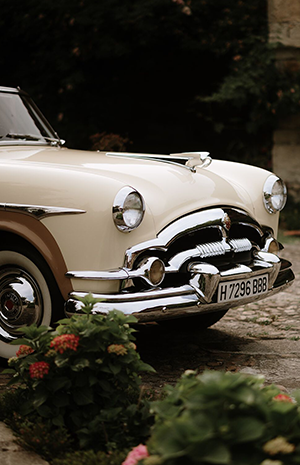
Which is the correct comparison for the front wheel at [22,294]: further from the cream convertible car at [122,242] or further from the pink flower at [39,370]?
the pink flower at [39,370]

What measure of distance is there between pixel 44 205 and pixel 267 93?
301 inches

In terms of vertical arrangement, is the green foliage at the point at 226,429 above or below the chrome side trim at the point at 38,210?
below

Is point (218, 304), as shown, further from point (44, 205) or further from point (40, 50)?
point (40, 50)

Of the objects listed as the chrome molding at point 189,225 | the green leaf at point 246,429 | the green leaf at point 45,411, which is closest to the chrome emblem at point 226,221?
the chrome molding at point 189,225

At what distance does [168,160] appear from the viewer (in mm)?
4094

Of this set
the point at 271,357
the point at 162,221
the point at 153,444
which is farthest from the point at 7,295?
the point at 153,444

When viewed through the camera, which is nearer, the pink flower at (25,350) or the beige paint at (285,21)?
the pink flower at (25,350)

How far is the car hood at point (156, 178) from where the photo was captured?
3.38 metres

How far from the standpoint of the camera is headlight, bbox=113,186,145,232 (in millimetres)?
3188

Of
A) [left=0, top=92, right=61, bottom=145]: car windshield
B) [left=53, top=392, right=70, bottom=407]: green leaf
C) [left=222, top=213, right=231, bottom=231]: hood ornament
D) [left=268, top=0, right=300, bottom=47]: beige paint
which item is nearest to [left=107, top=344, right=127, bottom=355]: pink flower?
[left=53, top=392, right=70, bottom=407]: green leaf

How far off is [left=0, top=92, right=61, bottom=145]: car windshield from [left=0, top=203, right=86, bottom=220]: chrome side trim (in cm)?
99

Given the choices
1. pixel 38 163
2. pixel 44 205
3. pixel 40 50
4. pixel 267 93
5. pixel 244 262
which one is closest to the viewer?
pixel 44 205

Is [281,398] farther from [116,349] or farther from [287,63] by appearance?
[287,63]

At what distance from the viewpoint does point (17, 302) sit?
3.42m
